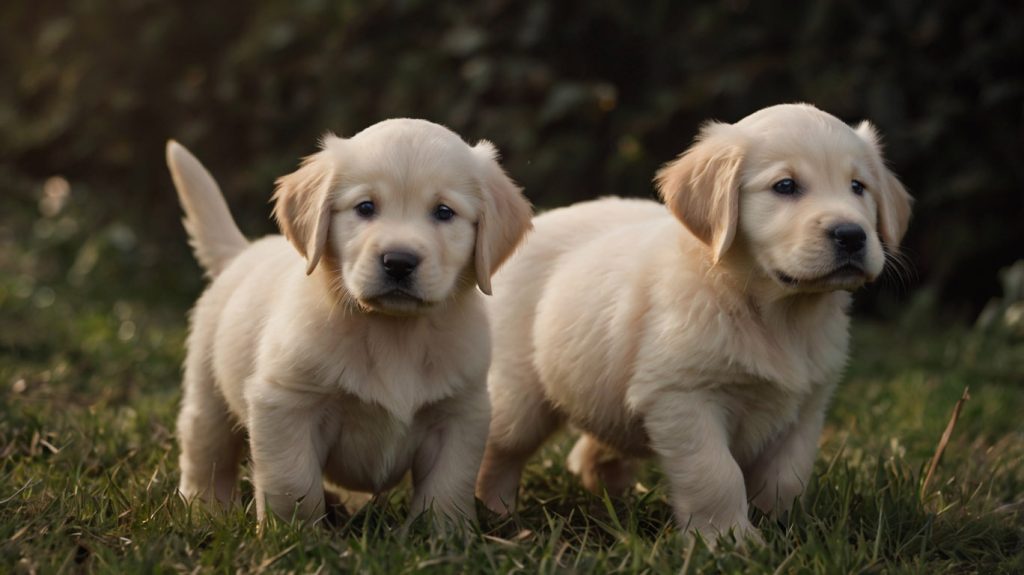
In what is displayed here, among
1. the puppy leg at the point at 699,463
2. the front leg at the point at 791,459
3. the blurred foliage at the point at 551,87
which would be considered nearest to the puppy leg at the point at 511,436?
the puppy leg at the point at 699,463

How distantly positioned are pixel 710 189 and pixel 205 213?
183 cm

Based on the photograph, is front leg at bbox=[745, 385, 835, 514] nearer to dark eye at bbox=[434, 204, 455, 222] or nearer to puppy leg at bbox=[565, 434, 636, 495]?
puppy leg at bbox=[565, 434, 636, 495]

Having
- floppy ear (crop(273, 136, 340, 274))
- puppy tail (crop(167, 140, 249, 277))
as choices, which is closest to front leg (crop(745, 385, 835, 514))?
floppy ear (crop(273, 136, 340, 274))

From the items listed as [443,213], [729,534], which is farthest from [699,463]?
[443,213]

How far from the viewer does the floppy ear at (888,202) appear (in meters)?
3.60

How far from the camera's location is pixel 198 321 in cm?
408

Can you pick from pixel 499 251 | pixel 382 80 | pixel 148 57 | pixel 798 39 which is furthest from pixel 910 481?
pixel 148 57

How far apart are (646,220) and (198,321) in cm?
154

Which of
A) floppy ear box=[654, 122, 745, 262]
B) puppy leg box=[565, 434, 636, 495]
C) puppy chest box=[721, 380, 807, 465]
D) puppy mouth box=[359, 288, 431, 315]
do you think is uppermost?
floppy ear box=[654, 122, 745, 262]

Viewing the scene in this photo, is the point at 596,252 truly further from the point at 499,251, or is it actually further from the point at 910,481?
the point at 910,481

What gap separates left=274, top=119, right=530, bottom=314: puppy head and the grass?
652 mm

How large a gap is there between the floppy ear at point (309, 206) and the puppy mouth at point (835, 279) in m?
1.26

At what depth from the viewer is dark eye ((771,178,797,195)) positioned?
3.43 m

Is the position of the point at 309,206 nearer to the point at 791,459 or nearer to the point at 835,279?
the point at 835,279
